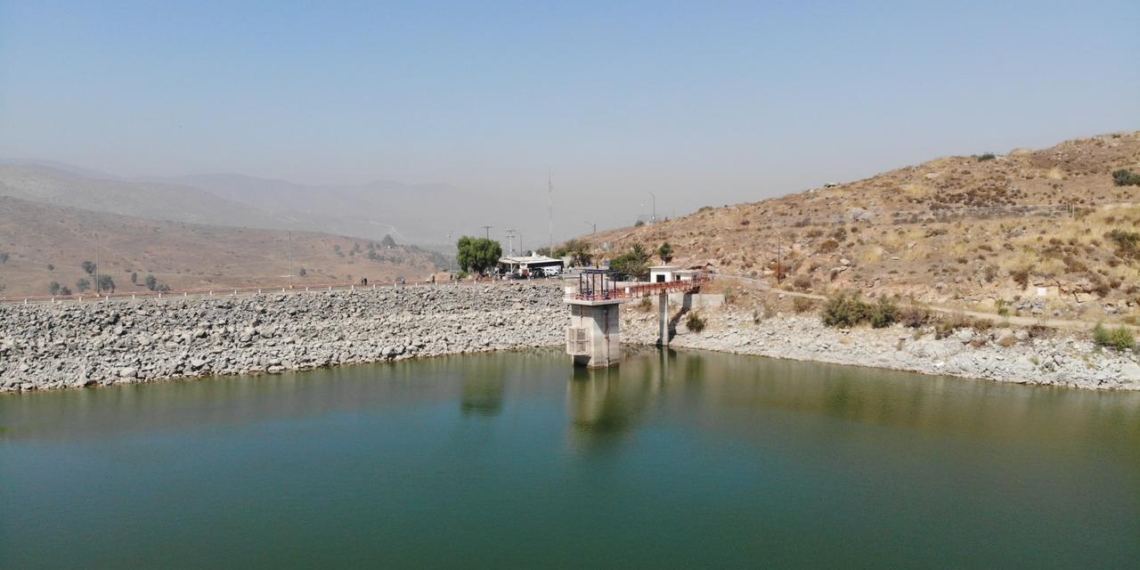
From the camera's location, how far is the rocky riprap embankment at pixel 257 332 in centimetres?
4097

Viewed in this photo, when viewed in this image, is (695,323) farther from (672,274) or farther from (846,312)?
(846,312)

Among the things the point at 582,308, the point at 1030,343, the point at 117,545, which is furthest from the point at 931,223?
the point at 117,545

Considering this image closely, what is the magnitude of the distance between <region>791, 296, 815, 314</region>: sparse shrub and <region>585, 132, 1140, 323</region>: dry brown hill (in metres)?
4.39

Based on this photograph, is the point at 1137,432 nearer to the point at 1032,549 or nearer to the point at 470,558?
the point at 1032,549

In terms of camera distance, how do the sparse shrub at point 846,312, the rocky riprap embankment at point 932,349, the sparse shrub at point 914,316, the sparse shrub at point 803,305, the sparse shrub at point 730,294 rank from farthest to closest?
the sparse shrub at point 730,294
the sparse shrub at point 803,305
the sparse shrub at point 846,312
the sparse shrub at point 914,316
the rocky riprap embankment at point 932,349

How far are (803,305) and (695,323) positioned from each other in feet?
25.8

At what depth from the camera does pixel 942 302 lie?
4884cm

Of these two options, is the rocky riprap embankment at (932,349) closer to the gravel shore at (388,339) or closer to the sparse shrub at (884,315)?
the gravel shore at (388,339)

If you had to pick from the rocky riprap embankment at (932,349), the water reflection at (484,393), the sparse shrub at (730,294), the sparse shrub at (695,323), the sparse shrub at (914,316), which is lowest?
the water reflection at (484,393)

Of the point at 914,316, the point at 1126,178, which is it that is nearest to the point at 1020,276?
the point at 914,316

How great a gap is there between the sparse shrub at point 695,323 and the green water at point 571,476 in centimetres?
1318

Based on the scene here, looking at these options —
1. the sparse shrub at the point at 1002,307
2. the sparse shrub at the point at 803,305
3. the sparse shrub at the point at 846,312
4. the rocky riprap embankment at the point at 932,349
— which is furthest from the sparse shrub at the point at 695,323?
the sparse shrub at the point at 1002,307

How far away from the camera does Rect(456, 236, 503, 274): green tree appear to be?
68938mm

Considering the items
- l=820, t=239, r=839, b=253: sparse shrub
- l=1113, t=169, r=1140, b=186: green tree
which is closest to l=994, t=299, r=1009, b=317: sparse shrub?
l=820, t=239, r=839, b=253: sparse shrub
